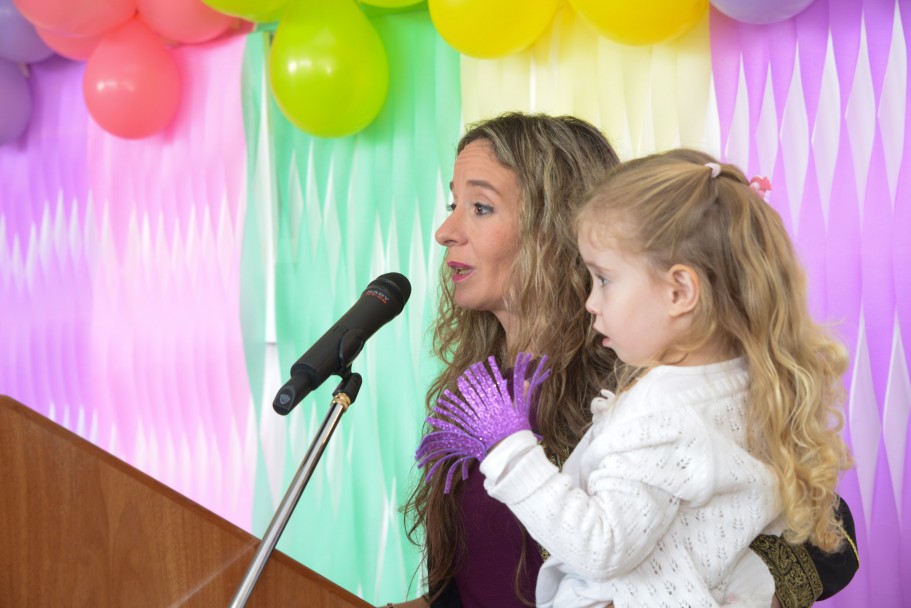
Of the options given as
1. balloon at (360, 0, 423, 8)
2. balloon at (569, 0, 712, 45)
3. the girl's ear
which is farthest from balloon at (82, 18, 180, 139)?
the girl's ear

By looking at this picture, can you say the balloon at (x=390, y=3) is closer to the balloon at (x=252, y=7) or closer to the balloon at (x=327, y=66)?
the balloon at (x=327, y=66)

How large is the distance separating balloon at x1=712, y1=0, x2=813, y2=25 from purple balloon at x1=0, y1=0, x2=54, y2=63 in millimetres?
2458

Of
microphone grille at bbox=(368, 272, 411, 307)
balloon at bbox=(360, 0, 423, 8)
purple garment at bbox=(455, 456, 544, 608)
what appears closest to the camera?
microphone grille at bbox=(368, 272, 411, 307)

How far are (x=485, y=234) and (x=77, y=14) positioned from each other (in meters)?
1.85

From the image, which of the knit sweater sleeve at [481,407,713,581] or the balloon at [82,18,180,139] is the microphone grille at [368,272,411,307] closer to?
the knit sweater sleeve at [481,407,713,581]

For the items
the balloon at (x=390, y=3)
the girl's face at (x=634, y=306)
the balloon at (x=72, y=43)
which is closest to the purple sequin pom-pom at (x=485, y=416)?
the girl's face at (x=634, y=306)

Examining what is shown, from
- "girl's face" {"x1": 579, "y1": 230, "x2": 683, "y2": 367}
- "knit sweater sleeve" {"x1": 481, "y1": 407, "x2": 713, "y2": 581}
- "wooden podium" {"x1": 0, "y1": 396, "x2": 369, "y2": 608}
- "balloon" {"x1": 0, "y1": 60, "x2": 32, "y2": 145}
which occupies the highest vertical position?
"balloon" {"x1": 0, "y1": 60, "x2": 32, "y2": 145}

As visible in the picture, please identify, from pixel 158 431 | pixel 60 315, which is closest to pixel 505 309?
pixel 158 431

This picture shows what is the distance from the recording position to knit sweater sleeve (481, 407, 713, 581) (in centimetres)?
108

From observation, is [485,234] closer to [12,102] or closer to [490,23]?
[490,23]

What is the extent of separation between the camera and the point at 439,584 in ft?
5.58

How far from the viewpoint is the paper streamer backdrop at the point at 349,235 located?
237cm

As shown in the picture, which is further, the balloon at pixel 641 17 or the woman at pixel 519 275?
the balloon at pixel 641 17

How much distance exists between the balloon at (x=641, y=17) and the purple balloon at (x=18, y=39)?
6.92ft
